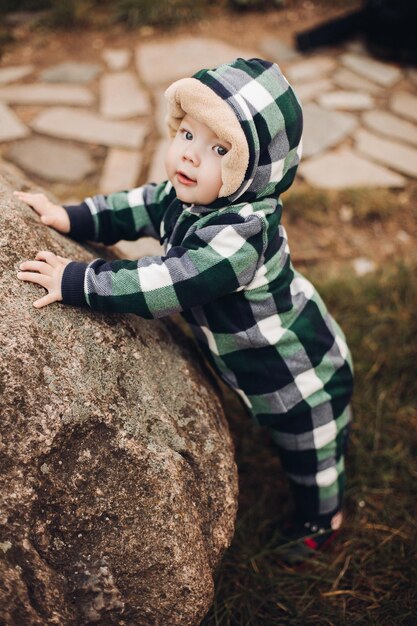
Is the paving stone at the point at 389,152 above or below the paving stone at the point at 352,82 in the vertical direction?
below

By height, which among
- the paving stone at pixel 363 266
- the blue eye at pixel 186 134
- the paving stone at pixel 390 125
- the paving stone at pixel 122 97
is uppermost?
the blue eye at pixel 186 134

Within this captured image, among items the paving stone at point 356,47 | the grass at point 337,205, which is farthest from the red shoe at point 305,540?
the paving stone at point 356,47

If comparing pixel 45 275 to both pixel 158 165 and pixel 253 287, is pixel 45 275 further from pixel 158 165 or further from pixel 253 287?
pixel 158 165

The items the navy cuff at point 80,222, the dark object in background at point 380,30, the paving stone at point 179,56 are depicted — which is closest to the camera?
the navy cuff at point 80,222

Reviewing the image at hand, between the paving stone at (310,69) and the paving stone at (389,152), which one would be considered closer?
the paving stone at (389,152)

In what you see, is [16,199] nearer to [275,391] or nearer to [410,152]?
[275,391]

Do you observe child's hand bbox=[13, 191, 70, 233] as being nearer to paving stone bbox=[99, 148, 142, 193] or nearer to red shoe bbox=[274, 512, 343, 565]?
red shoe bbox=[274, 512, 343, 565]

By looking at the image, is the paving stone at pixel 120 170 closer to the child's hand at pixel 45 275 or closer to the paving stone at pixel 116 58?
the paving stone at pixel 116 58

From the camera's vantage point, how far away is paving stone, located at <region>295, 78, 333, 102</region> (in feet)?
13.6

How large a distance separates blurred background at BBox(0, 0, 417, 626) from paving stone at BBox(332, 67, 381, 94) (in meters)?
0.02

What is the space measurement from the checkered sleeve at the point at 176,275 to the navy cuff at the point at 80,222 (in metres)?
0.34

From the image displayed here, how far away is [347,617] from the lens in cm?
186

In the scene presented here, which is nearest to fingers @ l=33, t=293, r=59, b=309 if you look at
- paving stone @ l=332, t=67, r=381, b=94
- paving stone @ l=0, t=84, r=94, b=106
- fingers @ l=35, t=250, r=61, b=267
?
fingers @ l=35, t=250, r=61, b=267

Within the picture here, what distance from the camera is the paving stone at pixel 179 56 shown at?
427cm
